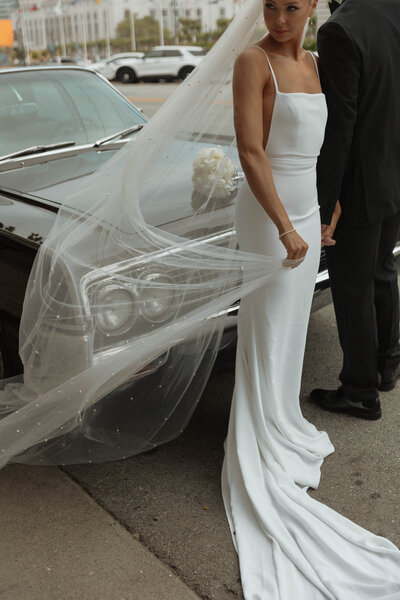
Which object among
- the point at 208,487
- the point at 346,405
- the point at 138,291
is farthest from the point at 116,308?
the point at 346,405

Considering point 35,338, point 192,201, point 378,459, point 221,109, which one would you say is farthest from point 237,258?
point 378,459

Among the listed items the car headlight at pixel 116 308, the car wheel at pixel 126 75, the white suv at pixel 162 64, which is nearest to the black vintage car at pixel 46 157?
the car headlight at pixel 116 308

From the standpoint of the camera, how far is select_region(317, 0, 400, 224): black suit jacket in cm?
255

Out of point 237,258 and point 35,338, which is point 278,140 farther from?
point 35,338

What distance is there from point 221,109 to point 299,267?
0.71m

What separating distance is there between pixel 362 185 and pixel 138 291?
1.05 meters

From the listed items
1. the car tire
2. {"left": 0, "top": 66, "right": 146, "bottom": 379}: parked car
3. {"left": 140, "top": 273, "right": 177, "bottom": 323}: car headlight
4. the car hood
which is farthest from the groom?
the car tire

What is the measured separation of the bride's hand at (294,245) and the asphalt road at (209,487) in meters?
0.61

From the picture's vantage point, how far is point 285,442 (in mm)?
2727

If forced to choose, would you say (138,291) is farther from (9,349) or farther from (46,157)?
(46,157)

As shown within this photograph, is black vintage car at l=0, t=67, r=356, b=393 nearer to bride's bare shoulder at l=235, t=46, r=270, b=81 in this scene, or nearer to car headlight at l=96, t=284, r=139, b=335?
car headlight at l=96, t=284, r=139, b=335

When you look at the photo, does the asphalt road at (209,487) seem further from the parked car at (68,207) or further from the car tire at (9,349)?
the car tire at (9,349)

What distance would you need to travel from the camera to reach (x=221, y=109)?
270 centimetres

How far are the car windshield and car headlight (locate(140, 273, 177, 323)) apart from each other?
1.54 meters
